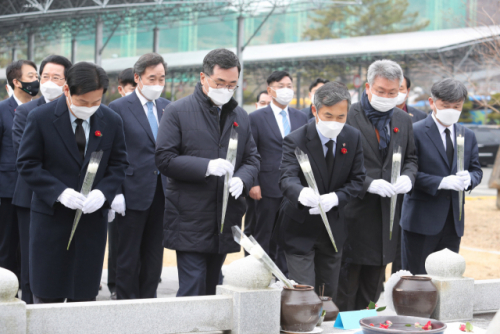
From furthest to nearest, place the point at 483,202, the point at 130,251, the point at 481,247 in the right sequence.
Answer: the point at 483,202
the point at 481,247
the point at 130,251

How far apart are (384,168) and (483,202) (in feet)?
36.9

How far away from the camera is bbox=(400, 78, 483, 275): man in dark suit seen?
495 centimetres

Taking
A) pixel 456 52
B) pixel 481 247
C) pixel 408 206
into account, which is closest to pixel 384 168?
pixel 408 206

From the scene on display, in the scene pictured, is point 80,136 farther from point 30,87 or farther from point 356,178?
point 30,87

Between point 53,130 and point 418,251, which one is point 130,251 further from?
point 418,251

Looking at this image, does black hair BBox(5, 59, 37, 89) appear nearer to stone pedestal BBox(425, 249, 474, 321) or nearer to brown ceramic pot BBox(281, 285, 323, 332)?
brown ceramic pot BBox(281, 285, 323, 332)

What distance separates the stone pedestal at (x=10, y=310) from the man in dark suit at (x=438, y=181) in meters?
3.00

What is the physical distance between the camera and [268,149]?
6.54 meters

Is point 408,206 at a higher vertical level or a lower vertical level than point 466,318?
higher

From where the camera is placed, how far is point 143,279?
554 cm

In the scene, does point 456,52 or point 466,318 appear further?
point 456,52

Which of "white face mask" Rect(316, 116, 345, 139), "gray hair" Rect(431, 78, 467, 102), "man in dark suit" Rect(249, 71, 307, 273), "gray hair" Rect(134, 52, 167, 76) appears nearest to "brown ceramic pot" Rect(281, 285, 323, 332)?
"white face mask" Rect(316, 116, 345, 139)

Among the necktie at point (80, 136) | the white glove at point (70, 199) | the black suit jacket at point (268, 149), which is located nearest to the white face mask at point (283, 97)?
the black suit jacket at point (268, 149)

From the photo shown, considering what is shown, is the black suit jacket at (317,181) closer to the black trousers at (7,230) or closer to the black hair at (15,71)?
the black trousers at (7,230)
